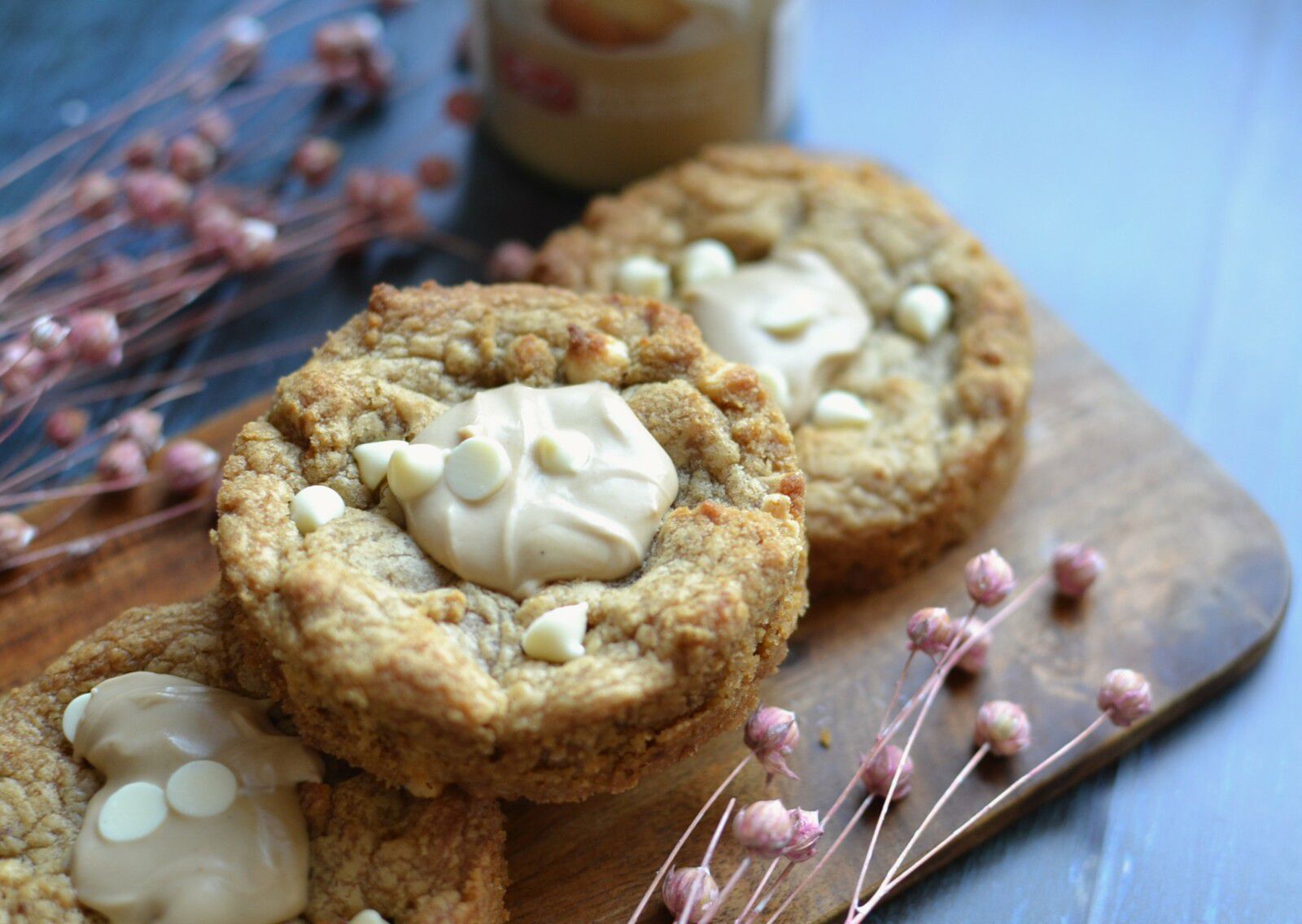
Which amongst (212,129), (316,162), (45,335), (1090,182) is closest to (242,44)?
(212,129)

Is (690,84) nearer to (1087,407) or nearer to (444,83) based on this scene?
(444,83)

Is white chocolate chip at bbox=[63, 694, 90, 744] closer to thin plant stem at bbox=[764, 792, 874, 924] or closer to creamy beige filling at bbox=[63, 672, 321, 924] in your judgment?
creamy beige filling at bbox=[63, 672, 321, 924]

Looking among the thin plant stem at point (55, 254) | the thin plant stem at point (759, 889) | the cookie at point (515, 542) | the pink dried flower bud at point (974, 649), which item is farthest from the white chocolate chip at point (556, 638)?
the thin plant stem at point (55, 254)

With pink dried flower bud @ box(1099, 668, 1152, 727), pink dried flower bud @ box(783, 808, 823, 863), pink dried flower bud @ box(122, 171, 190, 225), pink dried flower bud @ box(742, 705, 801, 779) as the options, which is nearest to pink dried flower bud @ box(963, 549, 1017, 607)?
pink dried flower bud @ box(1099, 668, 1152, 727)

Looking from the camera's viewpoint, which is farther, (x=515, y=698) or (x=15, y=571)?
(x=15, y=571)

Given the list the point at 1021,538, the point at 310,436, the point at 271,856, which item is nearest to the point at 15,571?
the point at 310,436

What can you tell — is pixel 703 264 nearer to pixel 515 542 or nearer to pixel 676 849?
pixel 515 542
